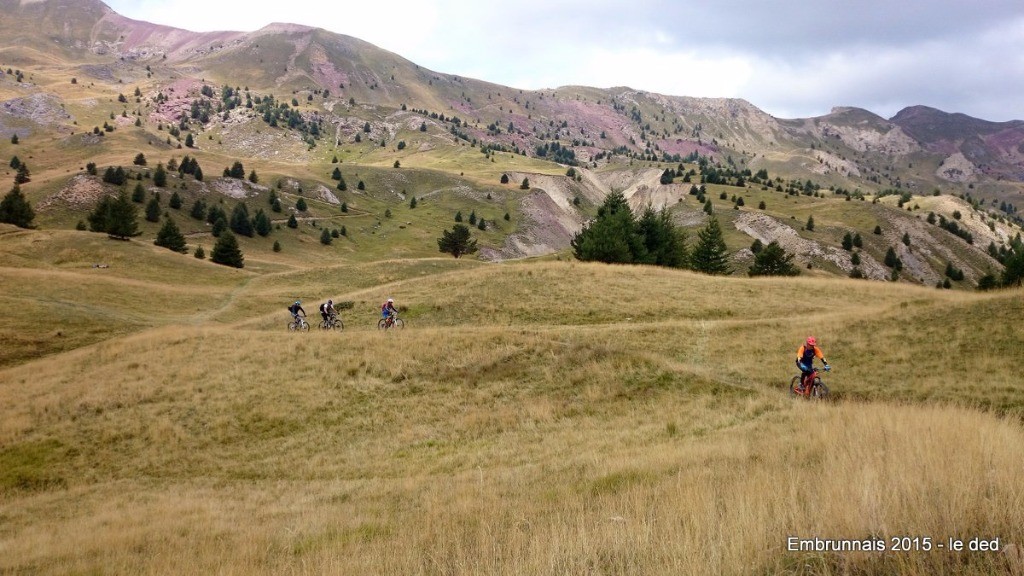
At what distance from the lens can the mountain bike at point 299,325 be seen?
36.4 m

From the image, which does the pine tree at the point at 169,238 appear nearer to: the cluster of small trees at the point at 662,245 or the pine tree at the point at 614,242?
the cluster of small trees at the point at 662,245

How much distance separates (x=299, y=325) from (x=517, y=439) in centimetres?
2675

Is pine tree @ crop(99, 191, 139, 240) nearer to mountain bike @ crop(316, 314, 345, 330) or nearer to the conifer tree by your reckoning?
the conifer tree

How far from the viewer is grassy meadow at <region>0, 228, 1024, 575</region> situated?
17.0 ft

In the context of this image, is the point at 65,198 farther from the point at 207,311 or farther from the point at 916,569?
the point at 916,569

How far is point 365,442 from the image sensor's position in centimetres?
1723

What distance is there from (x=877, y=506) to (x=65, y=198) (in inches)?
5058

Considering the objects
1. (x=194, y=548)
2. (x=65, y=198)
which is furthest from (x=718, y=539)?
(x=65, y=198)

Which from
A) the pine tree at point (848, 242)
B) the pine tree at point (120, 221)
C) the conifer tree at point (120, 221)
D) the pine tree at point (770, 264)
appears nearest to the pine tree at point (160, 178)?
the conifer tree at point (120, 221)

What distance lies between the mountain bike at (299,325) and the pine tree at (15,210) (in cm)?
6431

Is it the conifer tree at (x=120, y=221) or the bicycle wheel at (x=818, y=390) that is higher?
the bicycle wheel at (x=818, y=390)

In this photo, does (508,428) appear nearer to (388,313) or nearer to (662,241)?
(388,313)

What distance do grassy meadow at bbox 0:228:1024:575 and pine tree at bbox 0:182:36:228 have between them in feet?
145

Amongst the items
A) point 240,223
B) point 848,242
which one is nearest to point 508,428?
point 240,223
